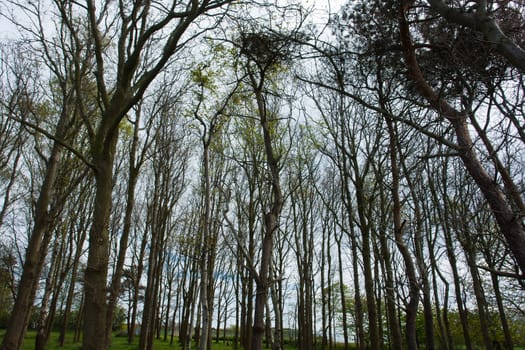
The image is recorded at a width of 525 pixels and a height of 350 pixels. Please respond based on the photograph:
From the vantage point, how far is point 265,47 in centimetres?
465

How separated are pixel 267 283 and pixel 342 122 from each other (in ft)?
14.9

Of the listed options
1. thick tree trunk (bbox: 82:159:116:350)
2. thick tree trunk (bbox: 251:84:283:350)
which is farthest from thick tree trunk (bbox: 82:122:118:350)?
thick tree trunk (bbox: 251:84:283:350)

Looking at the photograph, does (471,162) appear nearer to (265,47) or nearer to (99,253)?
(265,47)

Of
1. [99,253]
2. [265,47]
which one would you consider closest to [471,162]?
[265,47]

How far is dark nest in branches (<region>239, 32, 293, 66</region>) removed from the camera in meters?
4.34

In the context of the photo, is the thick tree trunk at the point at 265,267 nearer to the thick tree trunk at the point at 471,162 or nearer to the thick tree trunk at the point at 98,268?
the thick tree trunk at the point at 98,268

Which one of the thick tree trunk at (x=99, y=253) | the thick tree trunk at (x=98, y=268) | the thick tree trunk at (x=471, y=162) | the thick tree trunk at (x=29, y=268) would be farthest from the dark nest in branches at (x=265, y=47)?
the thick tree trunk at (x=29, y=268)

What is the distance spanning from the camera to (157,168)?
12234 millimetres

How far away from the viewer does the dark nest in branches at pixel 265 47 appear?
4.34 metres

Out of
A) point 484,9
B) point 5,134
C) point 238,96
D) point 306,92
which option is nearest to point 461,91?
point 484,9

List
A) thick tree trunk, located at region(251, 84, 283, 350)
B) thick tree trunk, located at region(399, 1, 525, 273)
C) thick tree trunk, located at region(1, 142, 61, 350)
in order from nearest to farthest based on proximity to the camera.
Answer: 1. thick tree trunk, located at region(399, 1, 525, 273)
2. thick tree trunk, located at region(251, 84, 283, 350)
3. thick tree trunk, located at region(1, 142, 61, 350)

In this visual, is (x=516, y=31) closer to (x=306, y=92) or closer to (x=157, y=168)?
(x=306, y=92)

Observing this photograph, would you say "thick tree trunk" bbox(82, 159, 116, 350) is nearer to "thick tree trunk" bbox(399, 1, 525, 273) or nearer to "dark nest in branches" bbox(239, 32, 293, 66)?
"dark nest in branches" bbox(239, 32, 293, 66)

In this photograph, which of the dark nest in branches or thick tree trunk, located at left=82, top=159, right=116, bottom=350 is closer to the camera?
thick tree trunk, located at left=82, top=159, right=116, bottom=350
